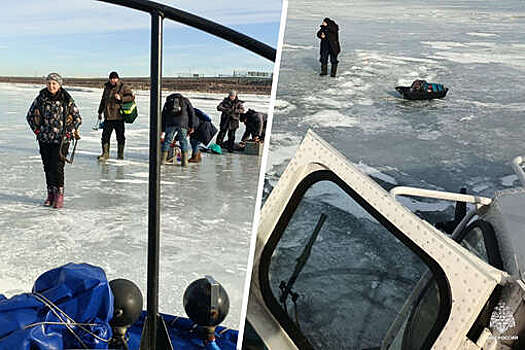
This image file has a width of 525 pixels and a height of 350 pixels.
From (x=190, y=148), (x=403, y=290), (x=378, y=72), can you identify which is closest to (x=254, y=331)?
(x=403, y=290)

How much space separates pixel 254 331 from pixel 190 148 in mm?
4678

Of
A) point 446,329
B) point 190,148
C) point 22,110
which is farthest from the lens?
point 22,110

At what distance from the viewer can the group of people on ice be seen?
3.46m

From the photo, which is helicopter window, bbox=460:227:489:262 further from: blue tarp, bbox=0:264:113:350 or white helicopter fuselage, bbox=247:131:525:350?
blue tarp, bbox=0:264:113:350

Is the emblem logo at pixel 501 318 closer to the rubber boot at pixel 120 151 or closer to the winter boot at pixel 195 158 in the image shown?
the winter boot at pixel 195 158

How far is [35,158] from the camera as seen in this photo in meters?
4.98

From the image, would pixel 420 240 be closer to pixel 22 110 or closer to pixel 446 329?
pixel 446 329

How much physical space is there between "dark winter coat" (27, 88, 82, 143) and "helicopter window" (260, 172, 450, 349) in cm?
286

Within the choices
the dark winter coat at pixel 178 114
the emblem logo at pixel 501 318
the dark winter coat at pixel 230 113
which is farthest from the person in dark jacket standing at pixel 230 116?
the emblem logo at pixel 501 318

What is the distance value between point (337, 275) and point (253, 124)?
549 centimetres

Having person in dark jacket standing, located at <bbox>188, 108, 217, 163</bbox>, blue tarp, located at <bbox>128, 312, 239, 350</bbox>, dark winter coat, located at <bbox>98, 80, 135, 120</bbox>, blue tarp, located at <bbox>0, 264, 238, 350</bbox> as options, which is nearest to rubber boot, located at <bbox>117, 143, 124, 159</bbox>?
dark winter coat, located at <bbox>98, 80, 135, 120</bbox>

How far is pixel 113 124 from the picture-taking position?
5461 mm

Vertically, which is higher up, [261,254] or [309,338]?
[261,254]

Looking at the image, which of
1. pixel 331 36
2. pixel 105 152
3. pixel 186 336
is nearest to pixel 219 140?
pixel 105 152
